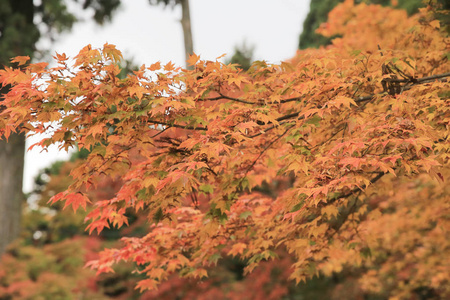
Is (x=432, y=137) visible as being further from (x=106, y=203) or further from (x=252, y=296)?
(x=252, y=296)

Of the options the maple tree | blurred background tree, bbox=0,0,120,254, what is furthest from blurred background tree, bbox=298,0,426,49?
the maple tree

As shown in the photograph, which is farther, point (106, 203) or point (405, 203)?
point (405, 203)

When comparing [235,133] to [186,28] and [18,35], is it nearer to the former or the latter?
[186,28]

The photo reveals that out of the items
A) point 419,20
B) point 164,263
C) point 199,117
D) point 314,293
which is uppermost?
point 419,20

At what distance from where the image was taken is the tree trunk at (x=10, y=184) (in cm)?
1129

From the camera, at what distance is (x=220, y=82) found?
11.4 ft

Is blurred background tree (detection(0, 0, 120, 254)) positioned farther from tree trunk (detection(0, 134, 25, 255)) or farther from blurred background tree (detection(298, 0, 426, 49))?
blurred background tree (detection(298, 0, 426, 49))

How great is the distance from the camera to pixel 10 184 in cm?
1136

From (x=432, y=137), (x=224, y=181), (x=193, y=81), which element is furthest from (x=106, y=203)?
(x=432, y=137)

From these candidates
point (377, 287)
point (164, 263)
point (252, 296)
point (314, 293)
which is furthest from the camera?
point (314, 293)

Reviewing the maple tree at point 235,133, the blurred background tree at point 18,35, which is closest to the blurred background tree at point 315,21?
the blurred background tree at point 18,35

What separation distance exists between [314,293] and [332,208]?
34.8 ft

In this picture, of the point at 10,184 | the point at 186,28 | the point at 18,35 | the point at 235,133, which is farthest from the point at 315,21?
the point at 235,133

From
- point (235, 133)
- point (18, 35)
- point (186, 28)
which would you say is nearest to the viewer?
point (235, 133)
